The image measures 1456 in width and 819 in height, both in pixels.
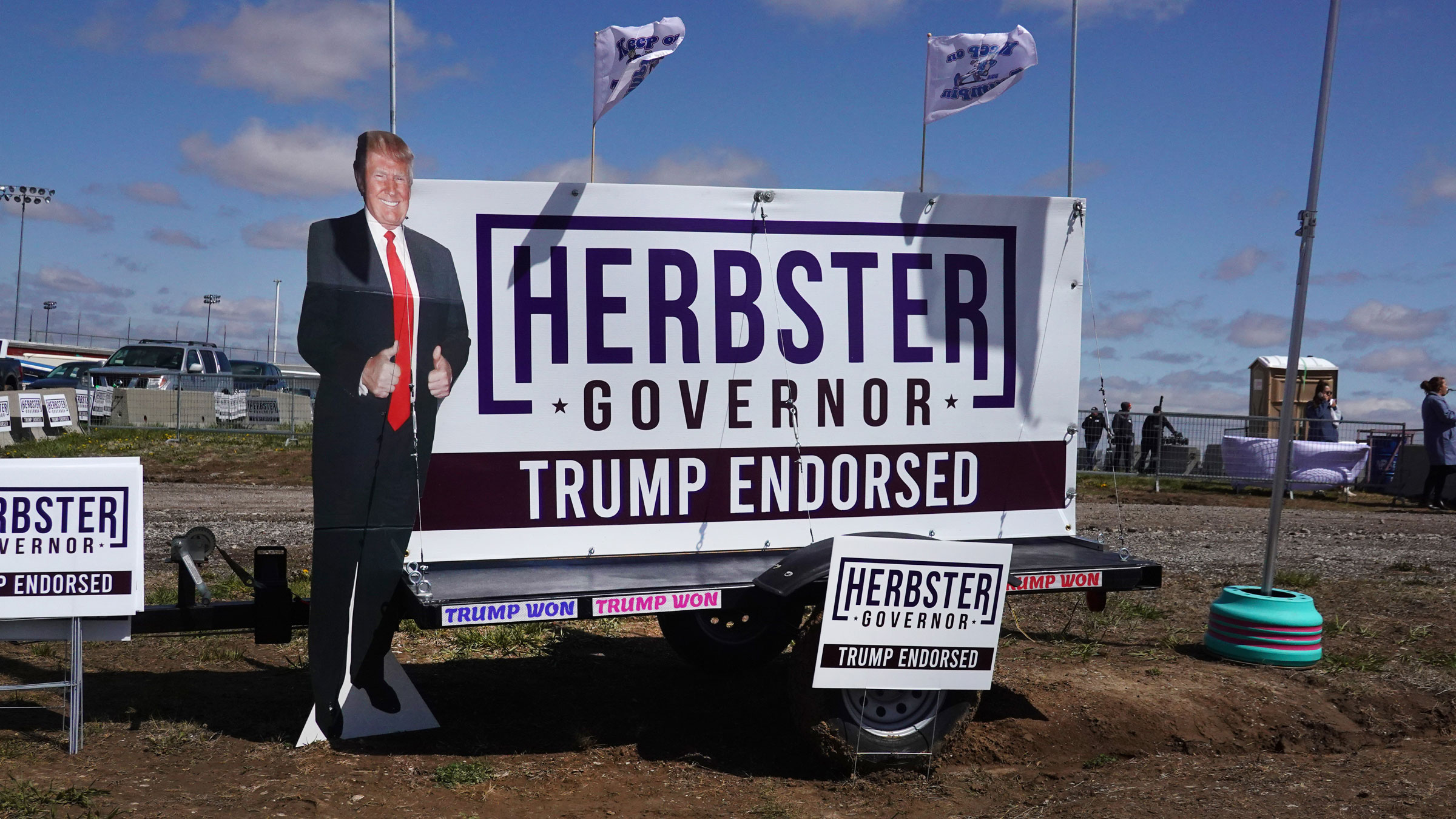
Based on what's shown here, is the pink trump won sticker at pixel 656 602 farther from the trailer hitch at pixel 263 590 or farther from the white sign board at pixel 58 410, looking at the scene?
the white sign board at pixel 58 410

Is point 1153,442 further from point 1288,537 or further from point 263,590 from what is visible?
point 263,590

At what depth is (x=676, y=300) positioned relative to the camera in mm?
5426

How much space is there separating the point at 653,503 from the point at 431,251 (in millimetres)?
1606

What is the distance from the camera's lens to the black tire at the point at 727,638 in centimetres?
651

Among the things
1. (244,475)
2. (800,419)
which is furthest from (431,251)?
(244,475)

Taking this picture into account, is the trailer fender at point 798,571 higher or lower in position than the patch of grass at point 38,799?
higher

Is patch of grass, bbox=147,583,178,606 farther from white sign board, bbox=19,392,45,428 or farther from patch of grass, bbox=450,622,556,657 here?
white sign board, bbox=19,392,45,428

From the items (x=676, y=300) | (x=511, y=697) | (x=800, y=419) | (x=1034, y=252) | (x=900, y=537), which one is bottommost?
(x=511, y=697)

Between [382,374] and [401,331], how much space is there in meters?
0.21

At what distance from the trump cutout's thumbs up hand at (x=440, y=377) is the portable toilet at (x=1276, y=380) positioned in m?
22.7

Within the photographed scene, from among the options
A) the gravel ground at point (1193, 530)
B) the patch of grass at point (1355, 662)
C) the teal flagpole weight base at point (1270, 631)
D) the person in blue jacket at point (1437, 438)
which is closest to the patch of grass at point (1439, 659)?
the patch of grass at point (1355, 662)

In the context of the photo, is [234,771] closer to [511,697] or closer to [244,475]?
[511,697]

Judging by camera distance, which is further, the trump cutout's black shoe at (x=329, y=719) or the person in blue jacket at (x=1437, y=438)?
the person in blue jacket at (x=1437, y=438)

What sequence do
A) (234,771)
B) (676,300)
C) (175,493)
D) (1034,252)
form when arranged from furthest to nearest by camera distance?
(175,493)
(1034,252)
(676,300)
(234,771)
